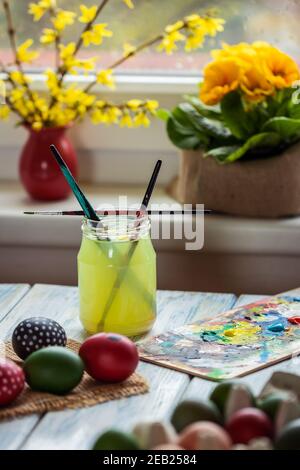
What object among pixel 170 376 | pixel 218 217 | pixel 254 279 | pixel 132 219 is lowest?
pixel 254 279

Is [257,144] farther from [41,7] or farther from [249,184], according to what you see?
[41,7]

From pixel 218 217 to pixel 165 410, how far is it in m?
0.78

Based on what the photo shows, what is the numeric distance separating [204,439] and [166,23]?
4.45 ft

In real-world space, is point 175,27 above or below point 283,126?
above

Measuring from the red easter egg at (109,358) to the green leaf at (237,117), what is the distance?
2.39 ft

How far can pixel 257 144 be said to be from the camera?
5.64 feet

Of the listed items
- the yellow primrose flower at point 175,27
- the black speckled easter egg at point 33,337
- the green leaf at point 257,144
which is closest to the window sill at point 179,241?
the green leaf at point 257,144

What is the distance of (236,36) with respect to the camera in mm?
2014

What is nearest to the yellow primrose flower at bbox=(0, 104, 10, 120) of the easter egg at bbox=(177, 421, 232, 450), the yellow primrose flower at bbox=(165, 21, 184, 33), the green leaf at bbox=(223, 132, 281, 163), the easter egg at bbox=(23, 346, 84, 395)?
the yellow primrose flower at bbox=(165, 21, 184, 33)

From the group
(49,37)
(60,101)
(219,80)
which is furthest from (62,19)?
(219,80)

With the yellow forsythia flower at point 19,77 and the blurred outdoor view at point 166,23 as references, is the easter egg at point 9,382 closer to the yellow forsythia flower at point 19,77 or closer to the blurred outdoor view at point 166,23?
the yellow forsythia flower at point 19,77

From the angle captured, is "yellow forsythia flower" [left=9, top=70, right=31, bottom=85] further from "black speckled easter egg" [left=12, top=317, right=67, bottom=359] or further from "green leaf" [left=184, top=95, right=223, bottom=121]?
"black speckled easter egg" [left=12, top=317, right=67, bottom=359]
